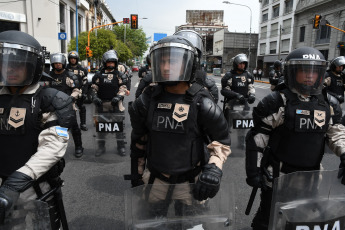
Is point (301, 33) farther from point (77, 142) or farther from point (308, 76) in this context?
point (308, 76)

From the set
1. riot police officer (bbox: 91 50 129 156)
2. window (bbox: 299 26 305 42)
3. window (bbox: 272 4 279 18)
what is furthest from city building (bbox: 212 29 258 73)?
riot police officer (bbox: 91 50 129 156)

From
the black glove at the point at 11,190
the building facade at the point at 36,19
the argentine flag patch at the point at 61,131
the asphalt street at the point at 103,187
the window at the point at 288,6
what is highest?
the window at the point at 288,6

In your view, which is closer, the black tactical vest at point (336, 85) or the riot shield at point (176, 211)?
the riot shield at point (176, 211)

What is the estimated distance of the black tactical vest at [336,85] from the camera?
6703 millimetres

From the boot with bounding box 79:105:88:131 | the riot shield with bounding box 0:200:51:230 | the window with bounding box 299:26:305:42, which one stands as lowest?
the boot with bounding box 79:105:88:131

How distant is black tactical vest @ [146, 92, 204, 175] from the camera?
199 centimetres

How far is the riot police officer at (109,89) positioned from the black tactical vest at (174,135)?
3.60 m

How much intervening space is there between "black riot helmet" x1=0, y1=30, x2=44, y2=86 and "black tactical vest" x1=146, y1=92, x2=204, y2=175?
92 cm

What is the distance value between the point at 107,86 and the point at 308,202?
4.68 m

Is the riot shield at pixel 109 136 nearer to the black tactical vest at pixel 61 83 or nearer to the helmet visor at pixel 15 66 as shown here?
the black tactical vest at pixel 61 83

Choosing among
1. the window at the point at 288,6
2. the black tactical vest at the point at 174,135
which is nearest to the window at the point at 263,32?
the window at the point at 288,6

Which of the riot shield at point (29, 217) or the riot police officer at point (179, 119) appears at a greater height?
the riot police officer at point (179, 119)

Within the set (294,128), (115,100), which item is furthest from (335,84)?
(294,128)

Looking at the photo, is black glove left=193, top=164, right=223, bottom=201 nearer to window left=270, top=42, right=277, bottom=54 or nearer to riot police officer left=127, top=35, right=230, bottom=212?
riot police officer left=127, top=35, right=230, bottom=212
